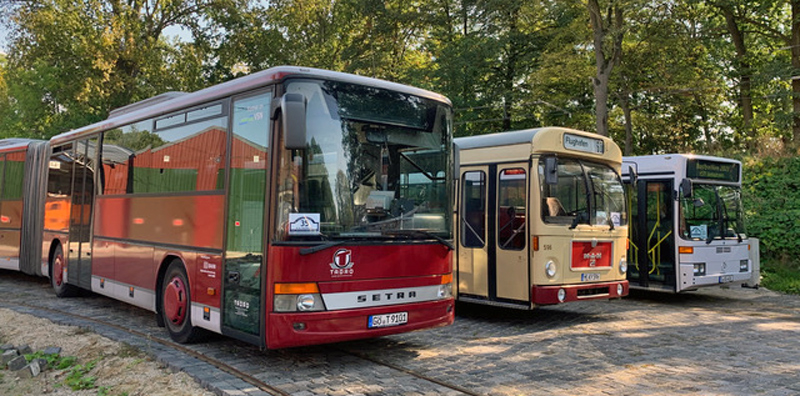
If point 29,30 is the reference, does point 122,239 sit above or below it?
below

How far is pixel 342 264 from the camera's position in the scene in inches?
256

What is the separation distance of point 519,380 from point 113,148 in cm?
748

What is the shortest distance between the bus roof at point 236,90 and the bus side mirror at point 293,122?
49 cm

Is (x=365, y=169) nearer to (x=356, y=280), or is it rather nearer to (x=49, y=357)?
(x=356, y=280)

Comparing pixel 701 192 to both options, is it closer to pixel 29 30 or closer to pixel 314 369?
pixel 314 369

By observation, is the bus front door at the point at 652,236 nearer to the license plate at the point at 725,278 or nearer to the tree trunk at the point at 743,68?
the license plate at the point at 725,278

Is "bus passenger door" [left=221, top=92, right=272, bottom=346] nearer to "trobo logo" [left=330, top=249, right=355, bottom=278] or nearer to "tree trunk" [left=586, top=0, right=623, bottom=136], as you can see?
"trobo logo" [left=330, top=249, right=355, bottom=278]

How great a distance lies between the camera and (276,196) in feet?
20.8

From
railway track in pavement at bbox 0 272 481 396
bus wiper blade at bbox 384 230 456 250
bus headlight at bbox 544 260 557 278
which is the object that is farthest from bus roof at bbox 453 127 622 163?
railway track in pavement at bbox 0 272 481 396

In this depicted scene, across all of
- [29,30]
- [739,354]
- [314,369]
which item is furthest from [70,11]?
[739,354]

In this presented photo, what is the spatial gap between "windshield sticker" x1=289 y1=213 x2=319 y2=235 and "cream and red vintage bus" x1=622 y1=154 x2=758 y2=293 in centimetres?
795

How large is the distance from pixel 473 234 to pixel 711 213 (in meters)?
5.34

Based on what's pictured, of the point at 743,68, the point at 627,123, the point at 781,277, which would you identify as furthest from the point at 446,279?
the point at 743,68

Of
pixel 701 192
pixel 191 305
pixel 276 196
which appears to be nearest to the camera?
pixel 276 196
